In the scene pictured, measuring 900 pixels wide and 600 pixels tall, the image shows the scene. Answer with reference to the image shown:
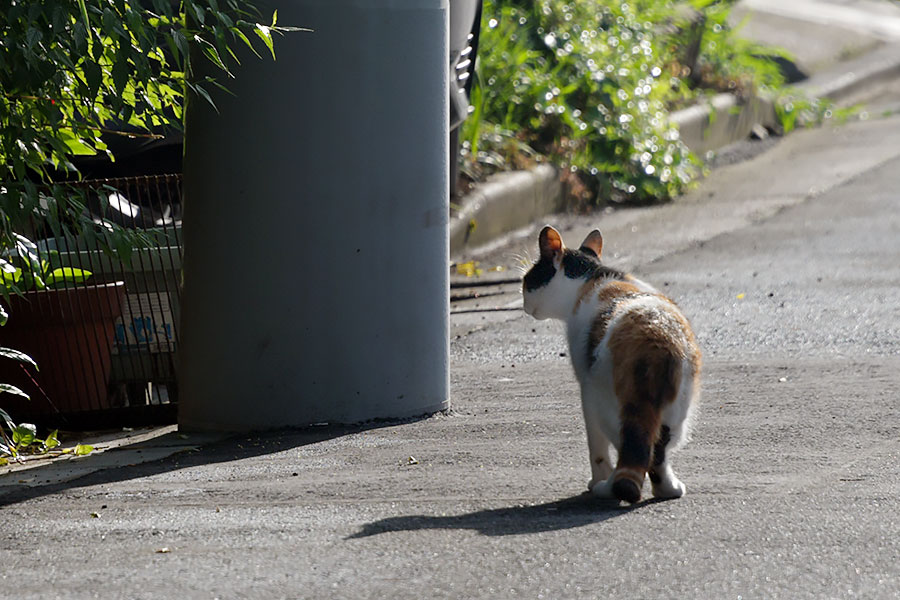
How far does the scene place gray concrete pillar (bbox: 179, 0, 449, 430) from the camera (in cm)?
483

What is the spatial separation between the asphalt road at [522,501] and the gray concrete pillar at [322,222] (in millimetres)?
216

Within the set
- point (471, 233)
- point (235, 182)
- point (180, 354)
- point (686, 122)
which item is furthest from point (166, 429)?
point (686, 122)

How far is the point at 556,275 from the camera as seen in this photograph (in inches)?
171

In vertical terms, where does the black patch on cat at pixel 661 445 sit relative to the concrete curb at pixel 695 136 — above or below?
above

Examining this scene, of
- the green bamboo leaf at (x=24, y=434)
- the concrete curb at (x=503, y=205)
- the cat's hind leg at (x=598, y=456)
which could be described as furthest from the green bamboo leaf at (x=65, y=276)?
the concrete curb at (x=503, y=205)

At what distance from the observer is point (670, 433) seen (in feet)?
12.6

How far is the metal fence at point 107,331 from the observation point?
549 centimetres

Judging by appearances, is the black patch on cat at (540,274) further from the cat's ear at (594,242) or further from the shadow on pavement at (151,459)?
the shadow on pavement at (151,459)

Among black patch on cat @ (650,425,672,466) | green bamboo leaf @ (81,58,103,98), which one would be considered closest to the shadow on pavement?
green bamboo leaf @ (81,58,103,98)

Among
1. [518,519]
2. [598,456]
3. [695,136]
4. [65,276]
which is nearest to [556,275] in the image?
[598,456]

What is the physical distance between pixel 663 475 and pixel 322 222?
1643mm

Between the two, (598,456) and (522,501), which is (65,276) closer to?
(522,501)

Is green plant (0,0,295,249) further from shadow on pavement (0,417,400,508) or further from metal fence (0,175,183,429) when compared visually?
shadow on pavement (0,417,400,508)

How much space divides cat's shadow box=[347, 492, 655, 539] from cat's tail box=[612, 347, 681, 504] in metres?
0.13
